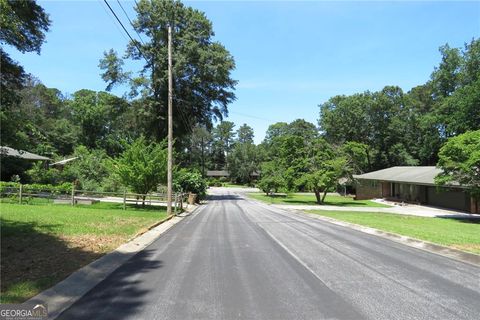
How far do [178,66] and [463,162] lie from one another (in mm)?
29767

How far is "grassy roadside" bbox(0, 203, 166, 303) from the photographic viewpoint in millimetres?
6730

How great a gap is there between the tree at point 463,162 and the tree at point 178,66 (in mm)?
26683

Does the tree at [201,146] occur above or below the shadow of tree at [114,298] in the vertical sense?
above

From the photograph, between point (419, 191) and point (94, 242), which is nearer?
point (94, 242)

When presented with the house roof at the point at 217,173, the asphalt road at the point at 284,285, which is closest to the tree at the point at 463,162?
the asphalt road at the point at 284,285

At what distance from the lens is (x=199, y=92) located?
164ft

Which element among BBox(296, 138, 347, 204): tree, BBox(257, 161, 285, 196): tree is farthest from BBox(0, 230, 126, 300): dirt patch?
BBox(257, 161, 285, 196): tree

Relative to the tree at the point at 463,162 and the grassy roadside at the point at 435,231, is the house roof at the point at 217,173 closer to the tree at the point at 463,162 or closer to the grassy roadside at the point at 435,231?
the tree at the point at 463,162

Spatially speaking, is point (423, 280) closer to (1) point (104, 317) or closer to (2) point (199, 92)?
(1) point (104, 317)

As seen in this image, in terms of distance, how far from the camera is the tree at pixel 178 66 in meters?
46.6

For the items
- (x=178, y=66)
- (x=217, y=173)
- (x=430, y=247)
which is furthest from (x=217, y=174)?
(x=430, y=247)

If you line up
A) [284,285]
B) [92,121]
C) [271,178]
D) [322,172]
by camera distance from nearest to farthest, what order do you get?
1. [284,285]
2. [322,172]
3. [271,178]
4. [92,121]

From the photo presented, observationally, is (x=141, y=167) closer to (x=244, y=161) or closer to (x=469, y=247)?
(x=469, y=247)

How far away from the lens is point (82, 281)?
702 cm
